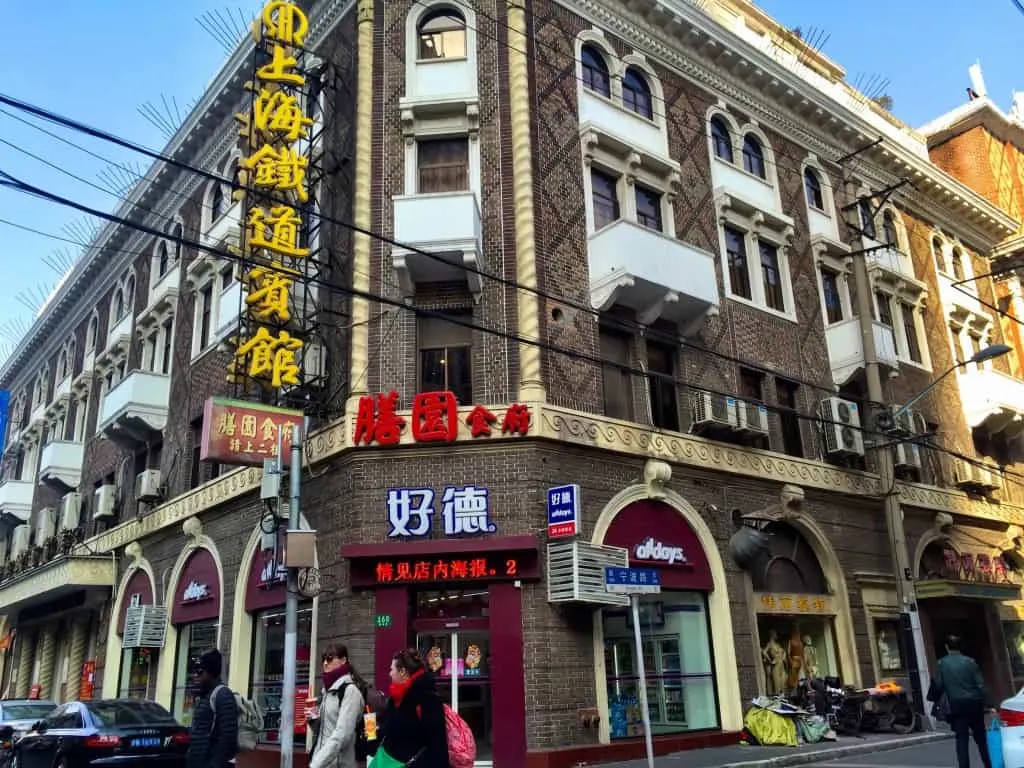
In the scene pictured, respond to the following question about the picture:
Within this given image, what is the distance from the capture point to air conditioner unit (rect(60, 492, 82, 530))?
2842 centimetres

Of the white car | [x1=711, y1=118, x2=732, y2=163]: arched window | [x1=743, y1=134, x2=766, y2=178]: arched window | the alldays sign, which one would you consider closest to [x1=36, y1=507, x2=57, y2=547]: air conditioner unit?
the alldays sign

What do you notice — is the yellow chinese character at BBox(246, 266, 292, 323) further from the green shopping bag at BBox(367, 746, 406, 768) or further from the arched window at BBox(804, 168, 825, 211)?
the arched window at BBox(804, 168, 825, 211)

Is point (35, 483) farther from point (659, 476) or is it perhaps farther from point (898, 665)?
point (898, 665)

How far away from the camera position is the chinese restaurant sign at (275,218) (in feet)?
54.8

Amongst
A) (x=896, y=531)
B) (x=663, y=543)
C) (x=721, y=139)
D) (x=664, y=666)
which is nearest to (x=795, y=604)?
(x=896, y=531)

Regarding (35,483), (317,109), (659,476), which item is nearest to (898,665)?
(659,476)

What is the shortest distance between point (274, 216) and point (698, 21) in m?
11.8

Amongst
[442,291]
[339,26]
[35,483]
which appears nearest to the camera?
[442,291]

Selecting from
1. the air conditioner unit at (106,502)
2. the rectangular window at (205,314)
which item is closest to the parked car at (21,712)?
the air conditioner unit at (106,502)

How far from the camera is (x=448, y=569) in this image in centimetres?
1466

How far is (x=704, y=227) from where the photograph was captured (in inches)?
809

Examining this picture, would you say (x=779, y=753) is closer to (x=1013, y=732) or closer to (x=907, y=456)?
(x=1013, y=732)

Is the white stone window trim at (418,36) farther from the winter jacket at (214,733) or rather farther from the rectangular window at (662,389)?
the winter jacket at (214,733)

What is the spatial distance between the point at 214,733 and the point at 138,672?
640 inches
